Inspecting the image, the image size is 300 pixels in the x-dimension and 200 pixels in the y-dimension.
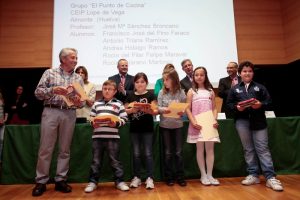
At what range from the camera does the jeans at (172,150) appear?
286cm

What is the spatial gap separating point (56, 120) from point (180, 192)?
1.37 meters

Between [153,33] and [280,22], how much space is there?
300cm

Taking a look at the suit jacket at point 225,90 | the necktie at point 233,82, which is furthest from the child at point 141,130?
the necktie at point 233,82

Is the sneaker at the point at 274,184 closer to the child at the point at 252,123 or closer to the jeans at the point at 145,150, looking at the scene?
the child at the point at 252,123

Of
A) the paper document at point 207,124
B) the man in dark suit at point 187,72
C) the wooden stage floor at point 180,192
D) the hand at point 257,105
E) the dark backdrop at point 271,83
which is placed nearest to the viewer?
the wooden stage floor at point 180,192

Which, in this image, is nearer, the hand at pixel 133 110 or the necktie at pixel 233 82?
the hand at pixel 133 110

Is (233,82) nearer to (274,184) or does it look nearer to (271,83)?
(274,184)

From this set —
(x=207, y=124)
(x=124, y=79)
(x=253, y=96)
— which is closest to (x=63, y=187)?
(x=207, y=124)

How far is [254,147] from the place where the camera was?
9.34 ft

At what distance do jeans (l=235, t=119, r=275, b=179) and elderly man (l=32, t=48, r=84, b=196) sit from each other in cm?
173

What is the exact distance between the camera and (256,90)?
9.27ft

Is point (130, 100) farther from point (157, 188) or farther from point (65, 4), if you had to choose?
point (65, 4)

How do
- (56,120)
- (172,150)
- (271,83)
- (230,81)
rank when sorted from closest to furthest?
1. (56,120)
2. (172,150)
3. (230,81)
4. (271,83)

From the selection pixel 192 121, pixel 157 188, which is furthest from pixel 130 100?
pixel 157 188
